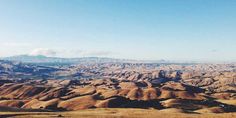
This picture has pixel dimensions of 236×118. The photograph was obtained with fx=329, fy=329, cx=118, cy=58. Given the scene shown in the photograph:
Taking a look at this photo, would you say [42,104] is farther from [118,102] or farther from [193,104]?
[193,104]

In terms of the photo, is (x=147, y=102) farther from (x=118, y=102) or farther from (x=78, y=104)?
(x=78, y=104)

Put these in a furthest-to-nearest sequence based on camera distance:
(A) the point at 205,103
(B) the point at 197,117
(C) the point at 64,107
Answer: (A) the point at 205,103 < (C) the point at 64,107 < (B) the point at 197,117

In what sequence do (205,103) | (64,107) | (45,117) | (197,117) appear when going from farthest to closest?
(205,103)
(64,107)
(197,117)
(45,117)

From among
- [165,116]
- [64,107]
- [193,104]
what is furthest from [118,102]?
[165,116]

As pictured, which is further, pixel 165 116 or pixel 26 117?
pixel 165 116

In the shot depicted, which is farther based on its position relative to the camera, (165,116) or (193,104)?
(193,104)

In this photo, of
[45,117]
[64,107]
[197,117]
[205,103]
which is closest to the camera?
[45,117]

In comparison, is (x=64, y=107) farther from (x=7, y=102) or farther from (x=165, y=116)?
(x=165, y=116)

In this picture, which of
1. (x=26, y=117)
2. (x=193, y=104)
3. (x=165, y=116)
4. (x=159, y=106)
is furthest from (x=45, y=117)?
(x=193, y=104)
